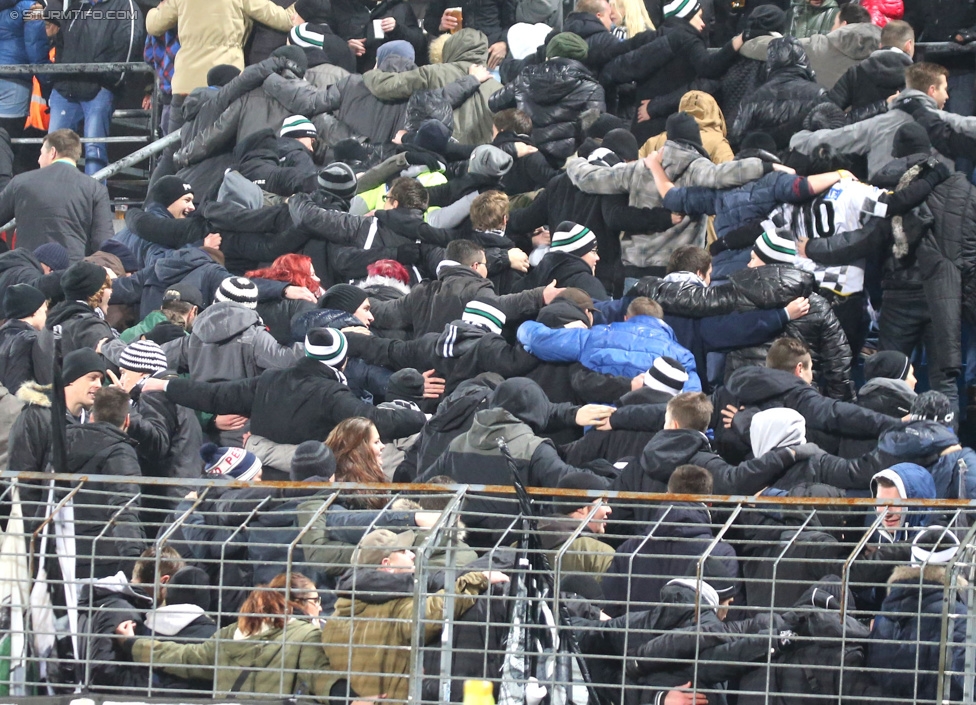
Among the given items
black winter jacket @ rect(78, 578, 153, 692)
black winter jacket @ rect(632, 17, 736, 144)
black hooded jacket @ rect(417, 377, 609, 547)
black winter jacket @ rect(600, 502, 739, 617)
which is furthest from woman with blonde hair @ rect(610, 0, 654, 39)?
black winter jacket @ rect(78, 578, 153, 692)

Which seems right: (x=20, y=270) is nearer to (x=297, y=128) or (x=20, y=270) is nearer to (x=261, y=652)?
(x=297, y=128)

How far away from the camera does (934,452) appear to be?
740 cm

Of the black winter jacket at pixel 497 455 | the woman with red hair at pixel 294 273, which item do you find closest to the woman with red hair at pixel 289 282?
the woman with red hair at pixel 294 273

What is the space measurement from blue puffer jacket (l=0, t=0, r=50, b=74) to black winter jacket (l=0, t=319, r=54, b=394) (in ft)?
18.8

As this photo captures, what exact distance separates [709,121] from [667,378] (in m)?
3.45

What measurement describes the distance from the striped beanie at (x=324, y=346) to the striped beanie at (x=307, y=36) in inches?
206

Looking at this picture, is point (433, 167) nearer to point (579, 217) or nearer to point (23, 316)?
point (579, 217)

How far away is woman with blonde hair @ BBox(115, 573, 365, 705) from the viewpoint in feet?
19.2

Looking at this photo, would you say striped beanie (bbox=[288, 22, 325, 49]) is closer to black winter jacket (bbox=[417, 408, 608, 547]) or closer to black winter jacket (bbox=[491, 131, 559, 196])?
black winter jacket (bbox=[491, 131, 559, 196])

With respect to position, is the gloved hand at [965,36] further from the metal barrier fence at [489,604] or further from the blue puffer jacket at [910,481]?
the metal barrier fence at [489,604]

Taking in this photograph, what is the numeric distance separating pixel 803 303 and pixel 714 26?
15.9ft

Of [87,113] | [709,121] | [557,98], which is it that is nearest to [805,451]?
[709,121]

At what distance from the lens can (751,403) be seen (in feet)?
26.9

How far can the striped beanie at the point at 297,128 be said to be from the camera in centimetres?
1218
